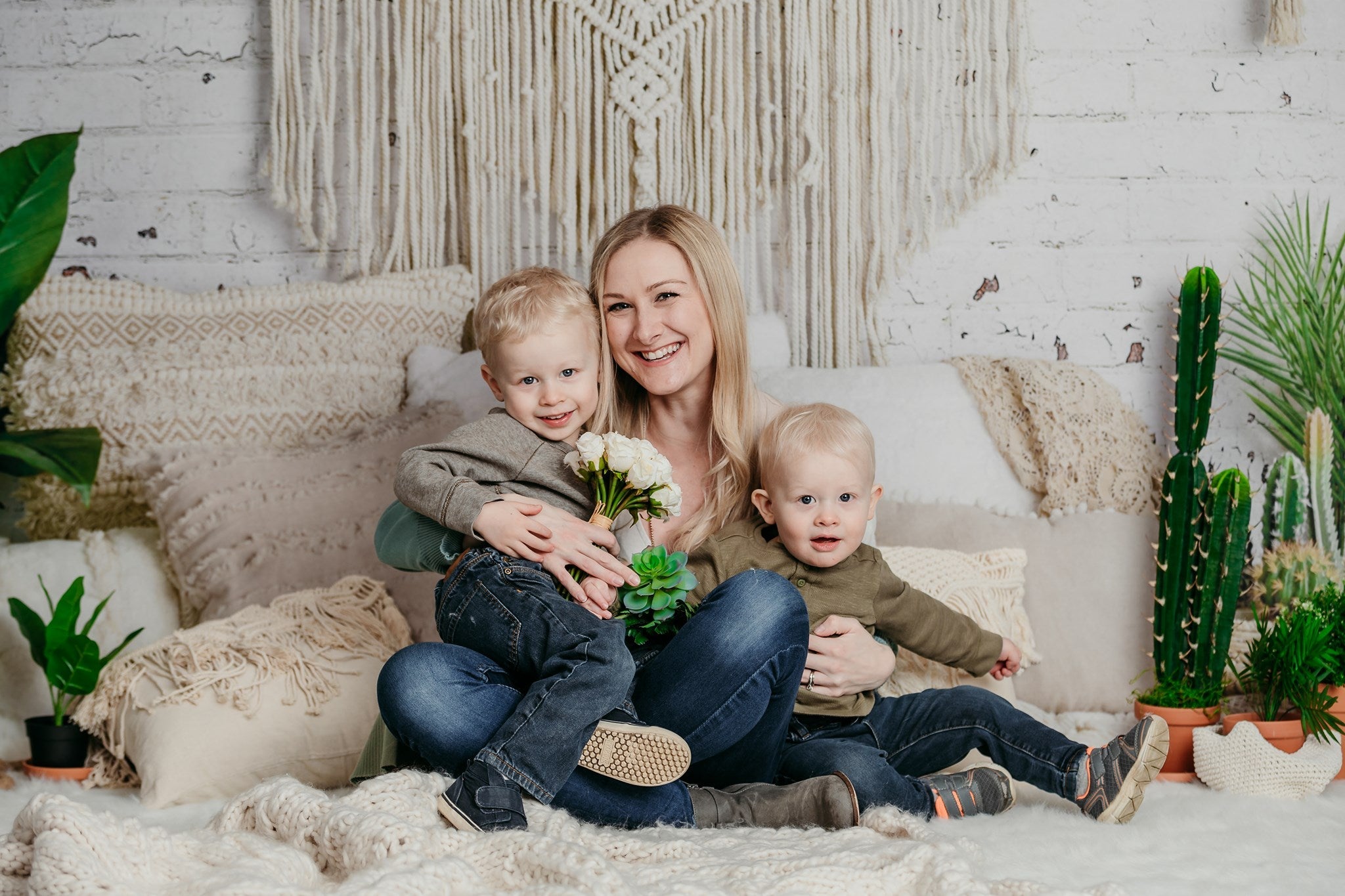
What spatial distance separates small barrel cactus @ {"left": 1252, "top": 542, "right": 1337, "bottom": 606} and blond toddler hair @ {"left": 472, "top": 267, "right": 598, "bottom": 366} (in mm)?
1251

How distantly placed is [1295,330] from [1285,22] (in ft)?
2.10

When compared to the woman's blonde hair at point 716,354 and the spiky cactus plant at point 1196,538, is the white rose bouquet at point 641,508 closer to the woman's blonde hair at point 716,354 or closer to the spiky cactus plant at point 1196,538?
the woman's blonde hair at point 716,354

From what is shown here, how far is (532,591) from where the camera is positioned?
1.38 meters

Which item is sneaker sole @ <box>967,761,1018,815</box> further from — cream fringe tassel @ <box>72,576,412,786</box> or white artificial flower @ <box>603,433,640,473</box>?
cream fringe tassel @ <box>72,576,412,786</box>

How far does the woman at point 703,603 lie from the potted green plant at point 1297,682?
0.64m

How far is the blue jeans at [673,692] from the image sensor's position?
4.38ft

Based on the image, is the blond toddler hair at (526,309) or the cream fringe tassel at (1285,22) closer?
the blond toddler hair at (526,309)

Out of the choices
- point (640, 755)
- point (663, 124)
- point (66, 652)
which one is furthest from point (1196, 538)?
point (66, 652)

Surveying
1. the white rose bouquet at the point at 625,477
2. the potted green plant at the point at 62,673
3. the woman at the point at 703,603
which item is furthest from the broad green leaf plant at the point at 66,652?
the white rose bouquet at the point at 625,477

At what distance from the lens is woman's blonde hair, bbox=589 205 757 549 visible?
1.66 metres

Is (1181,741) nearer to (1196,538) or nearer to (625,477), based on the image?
(1196,538)

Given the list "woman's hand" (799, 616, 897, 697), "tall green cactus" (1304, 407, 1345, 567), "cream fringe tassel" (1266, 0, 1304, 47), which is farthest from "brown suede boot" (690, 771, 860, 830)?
"cream fringe tassel" (1266, 0, 1304, 47)

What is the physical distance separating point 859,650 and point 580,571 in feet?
1.36

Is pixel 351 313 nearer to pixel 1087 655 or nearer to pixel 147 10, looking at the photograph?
pixel 147 10
